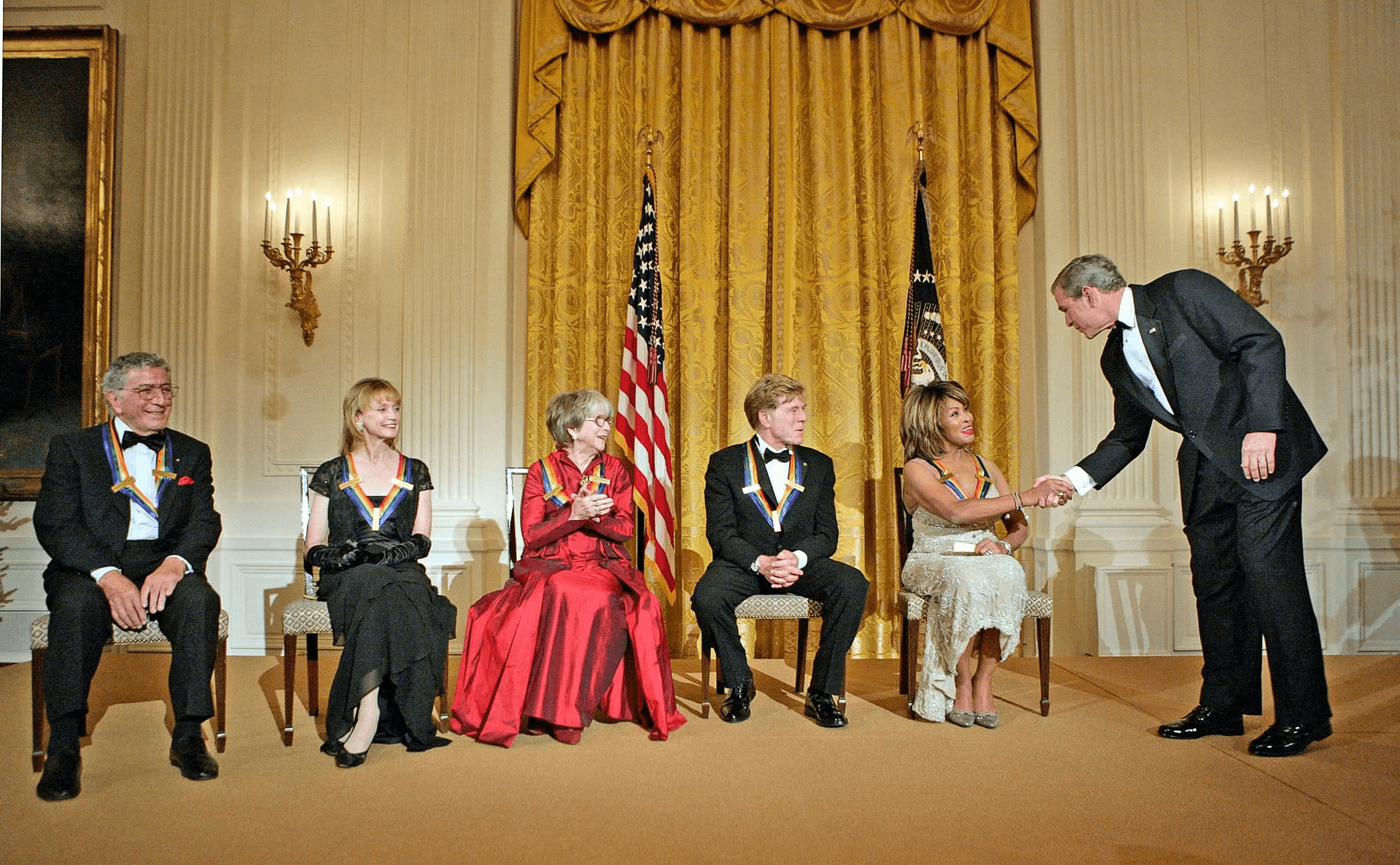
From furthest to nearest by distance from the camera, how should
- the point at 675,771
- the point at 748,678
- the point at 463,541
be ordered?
the point at 463,541, the point at 748,678, the point at 675,771

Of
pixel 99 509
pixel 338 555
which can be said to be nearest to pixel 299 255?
pixel 99 509

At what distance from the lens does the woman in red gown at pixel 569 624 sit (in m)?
3.81

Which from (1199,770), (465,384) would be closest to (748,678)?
(1199,770)

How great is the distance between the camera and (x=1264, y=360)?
343cm

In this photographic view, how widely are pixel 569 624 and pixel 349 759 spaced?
89cm

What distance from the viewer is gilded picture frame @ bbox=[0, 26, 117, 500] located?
19.0ft

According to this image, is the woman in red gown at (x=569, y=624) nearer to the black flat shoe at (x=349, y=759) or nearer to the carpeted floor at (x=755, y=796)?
the carpeted floor at (x=755, y=796)

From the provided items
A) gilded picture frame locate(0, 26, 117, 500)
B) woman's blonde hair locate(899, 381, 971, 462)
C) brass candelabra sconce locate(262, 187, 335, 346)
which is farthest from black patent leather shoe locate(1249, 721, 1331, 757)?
gilded picture frame locate(0, 26, 117, 500)

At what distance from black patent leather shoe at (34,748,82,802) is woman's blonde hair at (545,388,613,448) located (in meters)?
1.98

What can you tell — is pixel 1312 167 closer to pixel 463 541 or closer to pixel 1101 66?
pixel 1101 66

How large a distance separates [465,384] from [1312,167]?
16.1 ft

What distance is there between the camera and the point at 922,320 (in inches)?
220

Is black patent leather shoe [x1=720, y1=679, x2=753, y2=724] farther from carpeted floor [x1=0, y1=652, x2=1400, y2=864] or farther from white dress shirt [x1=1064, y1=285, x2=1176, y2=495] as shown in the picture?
white dress shirt [x1=1064, y1=285, x2=1176, y2=495]

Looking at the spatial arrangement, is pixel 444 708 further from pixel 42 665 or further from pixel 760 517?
pixel 760 517
